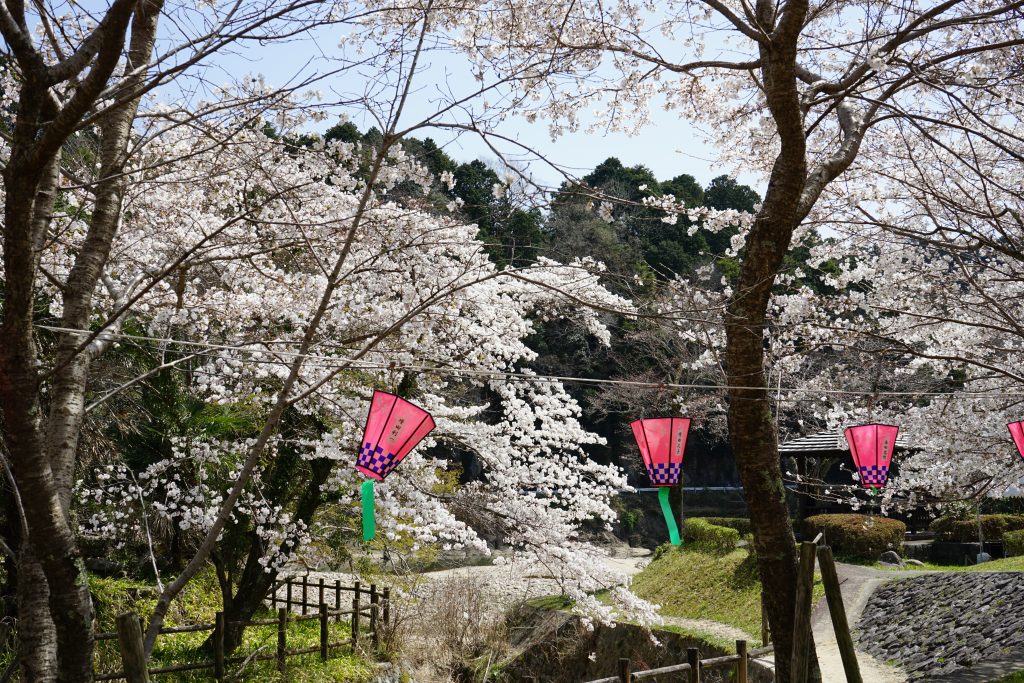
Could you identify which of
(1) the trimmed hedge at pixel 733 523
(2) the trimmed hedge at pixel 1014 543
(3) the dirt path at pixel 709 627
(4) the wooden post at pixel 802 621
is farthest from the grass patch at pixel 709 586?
(4) the wooden post at pixel 802 621

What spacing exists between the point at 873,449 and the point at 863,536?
7.30 m

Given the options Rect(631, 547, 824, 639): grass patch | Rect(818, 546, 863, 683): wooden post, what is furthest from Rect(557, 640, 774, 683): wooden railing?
Rect(631, 547, 824, 639): grass patch

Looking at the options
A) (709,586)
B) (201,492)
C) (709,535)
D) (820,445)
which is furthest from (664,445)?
(820,445)

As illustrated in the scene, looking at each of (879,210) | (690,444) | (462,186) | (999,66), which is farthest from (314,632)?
(690,444)

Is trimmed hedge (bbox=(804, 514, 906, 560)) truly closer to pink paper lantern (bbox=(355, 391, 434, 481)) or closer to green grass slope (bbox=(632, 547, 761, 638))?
green grass slope (bbox=(632, 547, 761, 638))

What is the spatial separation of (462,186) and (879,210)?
1878cm

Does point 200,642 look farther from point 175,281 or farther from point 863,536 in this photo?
point 863,536

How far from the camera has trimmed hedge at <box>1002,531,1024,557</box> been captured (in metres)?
14.6

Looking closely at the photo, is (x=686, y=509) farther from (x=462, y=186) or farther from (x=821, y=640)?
(x=821, y=640)

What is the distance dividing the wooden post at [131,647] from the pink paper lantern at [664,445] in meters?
4.05

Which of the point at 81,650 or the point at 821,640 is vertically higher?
the point at 81,650

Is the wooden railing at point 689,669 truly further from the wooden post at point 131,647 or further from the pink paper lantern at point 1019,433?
the wooden post at point 131,647

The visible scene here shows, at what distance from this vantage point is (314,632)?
10805 mm

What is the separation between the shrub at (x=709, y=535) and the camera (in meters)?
15.6
